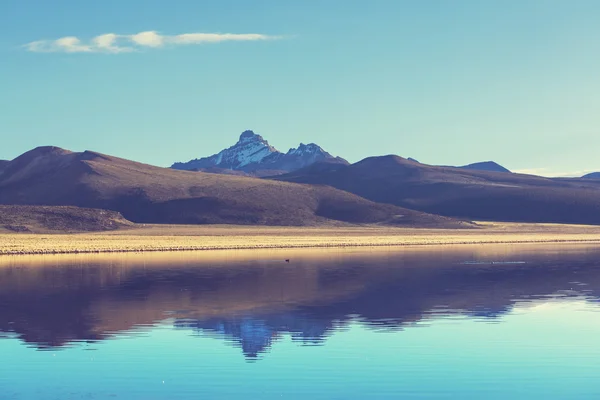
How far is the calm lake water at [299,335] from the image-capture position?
2152cm

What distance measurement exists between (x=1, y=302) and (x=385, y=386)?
82.9ft

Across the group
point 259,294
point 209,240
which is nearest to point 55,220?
point 209,240

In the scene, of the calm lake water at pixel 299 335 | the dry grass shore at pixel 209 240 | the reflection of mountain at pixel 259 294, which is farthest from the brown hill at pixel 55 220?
the calm lake water at pixel 299 335

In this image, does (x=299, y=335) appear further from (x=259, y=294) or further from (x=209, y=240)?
(x=209, y=240)

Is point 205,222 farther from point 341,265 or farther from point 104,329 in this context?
point 104,329

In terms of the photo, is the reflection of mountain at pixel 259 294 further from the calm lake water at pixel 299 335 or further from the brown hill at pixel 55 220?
the brown hill at pixel 55 220

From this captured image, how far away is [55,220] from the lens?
151 metres

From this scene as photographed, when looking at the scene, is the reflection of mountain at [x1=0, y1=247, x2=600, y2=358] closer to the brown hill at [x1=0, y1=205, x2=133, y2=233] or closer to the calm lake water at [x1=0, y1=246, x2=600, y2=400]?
the calm lake water at [x1=0, y1=246, x2=600, y2=400]

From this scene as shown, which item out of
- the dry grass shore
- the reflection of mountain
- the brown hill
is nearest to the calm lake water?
the reflection of mountain

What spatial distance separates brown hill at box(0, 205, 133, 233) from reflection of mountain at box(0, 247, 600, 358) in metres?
78.2

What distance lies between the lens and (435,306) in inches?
1508

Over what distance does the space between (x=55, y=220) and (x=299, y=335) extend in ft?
425

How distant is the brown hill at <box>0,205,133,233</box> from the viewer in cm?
14338

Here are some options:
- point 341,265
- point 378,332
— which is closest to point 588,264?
point 341,265
